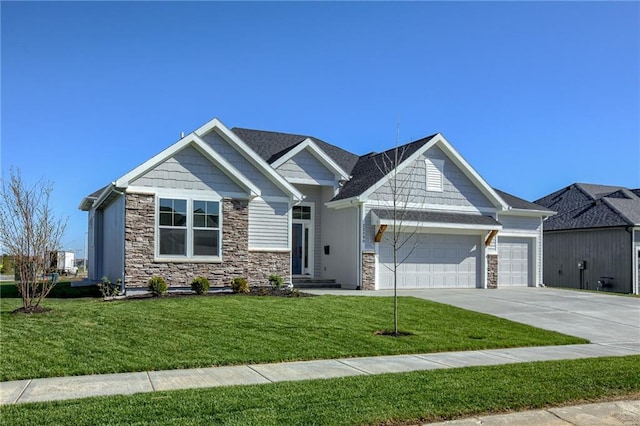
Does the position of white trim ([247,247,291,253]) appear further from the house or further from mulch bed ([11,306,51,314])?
mulch bed ([11,306,51,314])

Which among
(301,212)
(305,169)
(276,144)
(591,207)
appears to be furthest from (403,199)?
(591,207)

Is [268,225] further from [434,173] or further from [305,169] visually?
[434,173]

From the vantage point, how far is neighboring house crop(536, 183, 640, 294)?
27.2 metres

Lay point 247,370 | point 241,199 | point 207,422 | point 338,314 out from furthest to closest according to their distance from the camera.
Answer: point 241,199
point 338,314
point 247,370
point 207,422

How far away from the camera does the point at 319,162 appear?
2278cm

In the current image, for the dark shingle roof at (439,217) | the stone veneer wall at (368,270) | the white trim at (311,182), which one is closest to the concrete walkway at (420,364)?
the stone veneer wall at (368,270)

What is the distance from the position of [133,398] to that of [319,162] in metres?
17.1

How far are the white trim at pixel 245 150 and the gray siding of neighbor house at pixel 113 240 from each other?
3.56 meters

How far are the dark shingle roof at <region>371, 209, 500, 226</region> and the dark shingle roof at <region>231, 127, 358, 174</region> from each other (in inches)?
163

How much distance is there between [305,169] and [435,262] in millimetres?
6411

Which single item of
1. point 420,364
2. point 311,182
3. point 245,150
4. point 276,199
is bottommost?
point 420,364

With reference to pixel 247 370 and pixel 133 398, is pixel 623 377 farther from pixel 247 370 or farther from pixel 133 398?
pixel 133 398

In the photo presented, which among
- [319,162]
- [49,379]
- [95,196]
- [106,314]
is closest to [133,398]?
[49,379]

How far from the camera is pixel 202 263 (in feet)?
56.2
